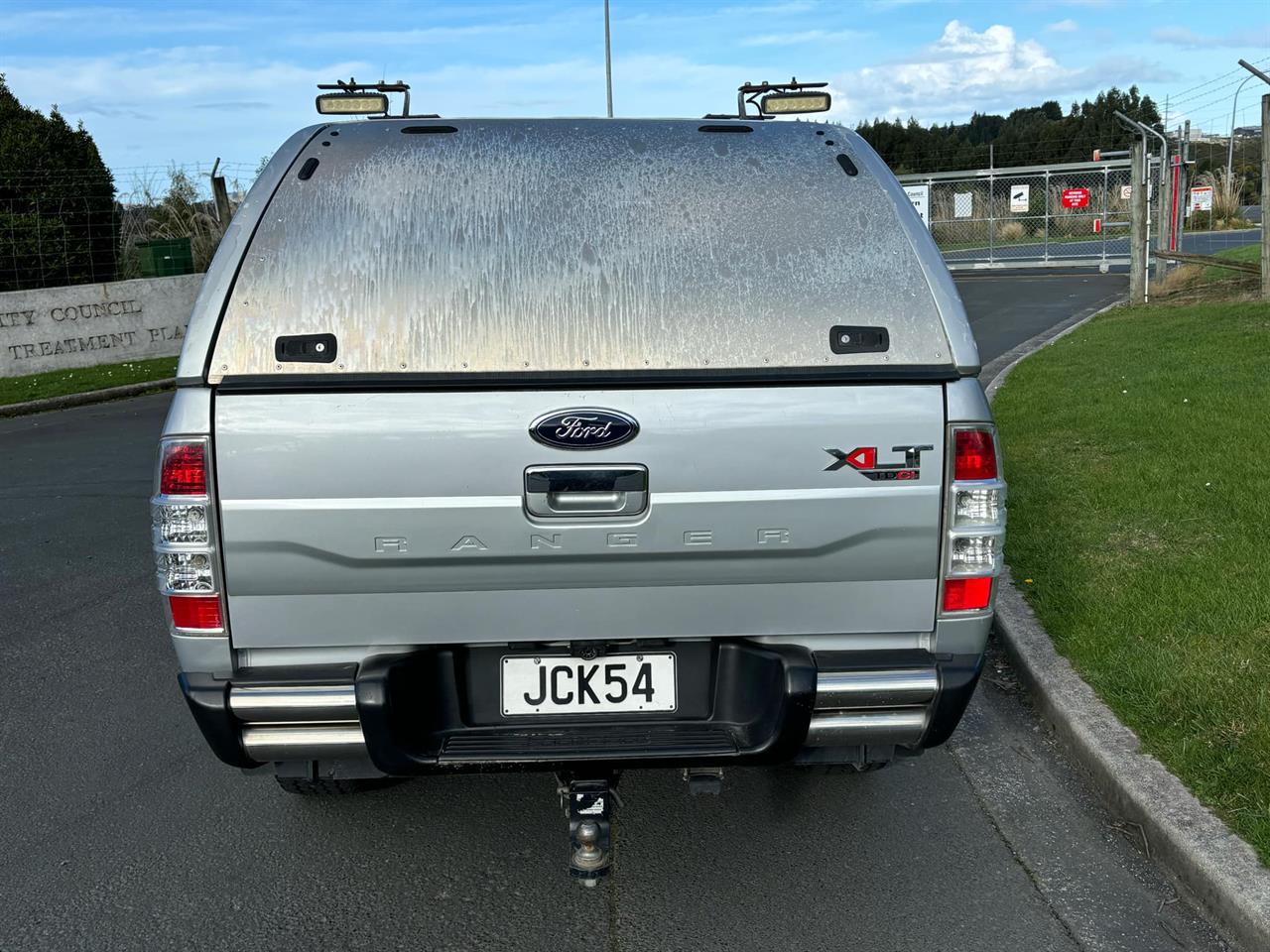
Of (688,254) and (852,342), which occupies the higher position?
(688,254)

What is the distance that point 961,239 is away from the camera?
3878cm

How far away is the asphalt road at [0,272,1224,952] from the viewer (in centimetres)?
324

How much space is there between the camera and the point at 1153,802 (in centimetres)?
358

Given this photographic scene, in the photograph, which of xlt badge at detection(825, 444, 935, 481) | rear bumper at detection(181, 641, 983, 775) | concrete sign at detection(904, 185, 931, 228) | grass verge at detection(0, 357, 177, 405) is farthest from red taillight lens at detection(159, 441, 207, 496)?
concrete sign at detection(904, 185, 931, 228)

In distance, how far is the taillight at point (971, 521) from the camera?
3021 millimetres

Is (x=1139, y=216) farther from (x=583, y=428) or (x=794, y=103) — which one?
(x=583, y=428)

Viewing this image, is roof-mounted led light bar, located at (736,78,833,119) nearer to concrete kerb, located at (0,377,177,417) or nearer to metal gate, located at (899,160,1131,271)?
concrete kerb, located at (0,377,177,417)

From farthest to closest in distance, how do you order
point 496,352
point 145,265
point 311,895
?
point 145,265
point 311,895
point 496,352

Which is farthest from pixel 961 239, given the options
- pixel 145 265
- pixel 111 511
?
pixel 111 511

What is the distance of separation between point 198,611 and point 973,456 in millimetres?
1897

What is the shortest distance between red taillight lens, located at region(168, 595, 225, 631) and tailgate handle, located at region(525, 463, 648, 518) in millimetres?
791

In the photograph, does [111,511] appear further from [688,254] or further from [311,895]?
[688,254]

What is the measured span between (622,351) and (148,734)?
106 inches

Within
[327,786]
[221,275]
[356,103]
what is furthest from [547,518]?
[356,103]
